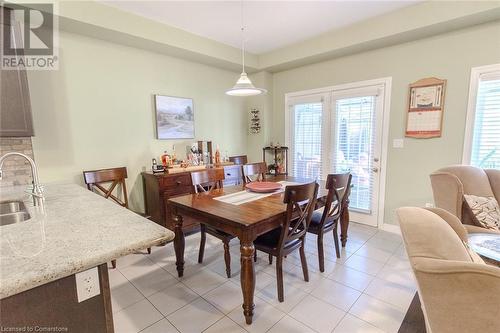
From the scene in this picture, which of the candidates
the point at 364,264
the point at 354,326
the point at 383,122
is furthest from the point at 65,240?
the point at 383,122

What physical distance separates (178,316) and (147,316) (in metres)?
0.23

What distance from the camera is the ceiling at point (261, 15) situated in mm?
2555

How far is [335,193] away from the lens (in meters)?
2.30

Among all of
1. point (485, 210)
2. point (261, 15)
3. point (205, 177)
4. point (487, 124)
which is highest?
point (261, 15)

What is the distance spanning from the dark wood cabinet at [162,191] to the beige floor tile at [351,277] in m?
1.69

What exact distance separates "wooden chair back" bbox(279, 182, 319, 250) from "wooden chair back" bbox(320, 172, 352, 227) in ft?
0.95

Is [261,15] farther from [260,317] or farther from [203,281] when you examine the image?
[260,317]

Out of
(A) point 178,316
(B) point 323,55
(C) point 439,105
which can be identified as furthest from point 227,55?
(A) point 178,316

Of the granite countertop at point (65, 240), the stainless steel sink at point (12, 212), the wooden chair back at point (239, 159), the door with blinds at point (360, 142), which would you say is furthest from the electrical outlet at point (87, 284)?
the door with blinds at point (360, 142)

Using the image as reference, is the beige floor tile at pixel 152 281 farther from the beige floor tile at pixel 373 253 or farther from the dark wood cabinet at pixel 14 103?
the beige floor tile at pixel 373 253

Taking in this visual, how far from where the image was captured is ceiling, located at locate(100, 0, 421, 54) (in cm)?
255

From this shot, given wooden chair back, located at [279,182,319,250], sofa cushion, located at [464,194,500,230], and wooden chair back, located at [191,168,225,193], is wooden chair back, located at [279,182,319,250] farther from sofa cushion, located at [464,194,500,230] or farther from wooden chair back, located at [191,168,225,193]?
sofa cushion, located at [464,194,500,230]

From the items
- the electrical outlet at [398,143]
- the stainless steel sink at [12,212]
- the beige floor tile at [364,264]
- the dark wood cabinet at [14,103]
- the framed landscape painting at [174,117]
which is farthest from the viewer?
the framed landscape painting at [174,117]

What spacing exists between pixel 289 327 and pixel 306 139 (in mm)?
2961
